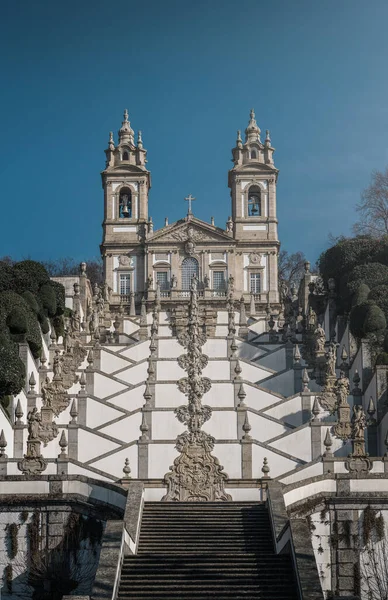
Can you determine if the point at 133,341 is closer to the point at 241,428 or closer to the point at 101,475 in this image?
the point at 241,428

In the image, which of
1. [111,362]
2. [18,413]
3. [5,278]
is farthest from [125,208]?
[18,413]

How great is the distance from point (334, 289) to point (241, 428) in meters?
16.4

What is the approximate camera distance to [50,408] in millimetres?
37875

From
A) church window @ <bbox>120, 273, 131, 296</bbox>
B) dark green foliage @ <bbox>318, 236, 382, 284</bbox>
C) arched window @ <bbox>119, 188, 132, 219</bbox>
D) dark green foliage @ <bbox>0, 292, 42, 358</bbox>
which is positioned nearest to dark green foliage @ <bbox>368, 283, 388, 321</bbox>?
dark green foliage @ <bbox>318, 236, 382, 284</bbox>

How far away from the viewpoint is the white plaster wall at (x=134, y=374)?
140ft

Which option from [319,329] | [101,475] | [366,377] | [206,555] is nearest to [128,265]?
[319,329]

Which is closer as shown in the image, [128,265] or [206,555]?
[206,555]

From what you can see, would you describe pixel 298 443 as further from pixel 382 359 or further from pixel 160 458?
pixel 382 359

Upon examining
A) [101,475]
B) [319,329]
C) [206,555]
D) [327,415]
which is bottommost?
[206,555]

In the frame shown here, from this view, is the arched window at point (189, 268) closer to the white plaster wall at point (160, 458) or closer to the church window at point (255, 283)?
the church window at point (255, 283)

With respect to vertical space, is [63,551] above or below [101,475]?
below

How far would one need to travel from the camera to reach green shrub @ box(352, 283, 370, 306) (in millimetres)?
45656

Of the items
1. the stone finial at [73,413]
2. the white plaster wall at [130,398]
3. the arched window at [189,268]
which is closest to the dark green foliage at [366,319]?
the white plaster wall at [130,398]

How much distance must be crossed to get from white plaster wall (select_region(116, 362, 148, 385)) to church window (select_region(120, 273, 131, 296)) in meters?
23.7
